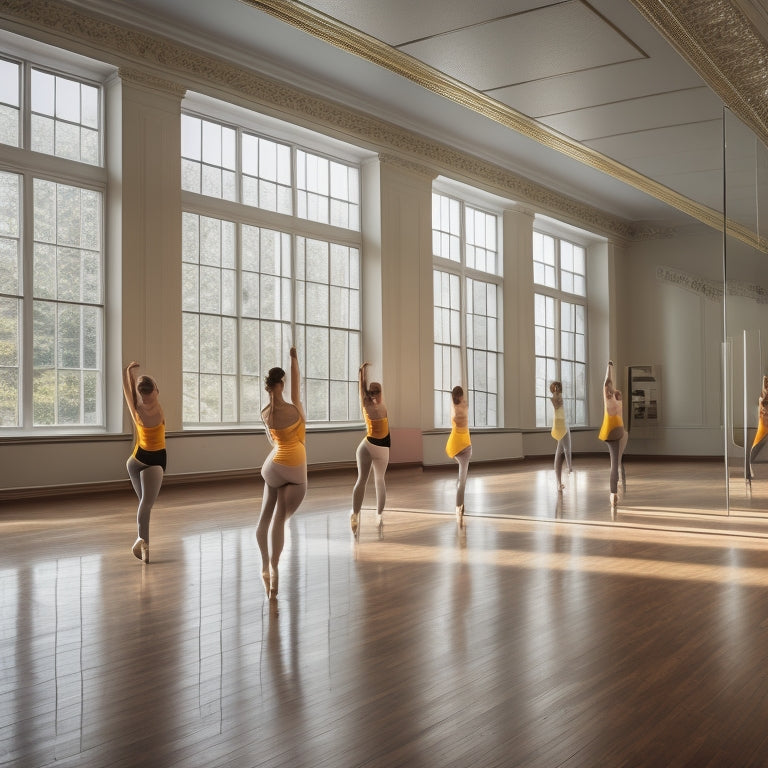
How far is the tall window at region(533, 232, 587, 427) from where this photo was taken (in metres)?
9.99

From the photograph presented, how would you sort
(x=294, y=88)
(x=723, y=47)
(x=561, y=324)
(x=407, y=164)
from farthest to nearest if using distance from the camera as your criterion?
(x=407, y=164) → (x=294, y=88) → (x=561, y=324) → (x=723, y=47)

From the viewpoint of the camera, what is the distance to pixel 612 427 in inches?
376

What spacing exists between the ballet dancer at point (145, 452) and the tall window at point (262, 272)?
6654 mm

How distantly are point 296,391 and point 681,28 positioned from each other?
629 centimetres

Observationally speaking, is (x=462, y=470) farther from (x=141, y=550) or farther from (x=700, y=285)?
(x=141, y=550)

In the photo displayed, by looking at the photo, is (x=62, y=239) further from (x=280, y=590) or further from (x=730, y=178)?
(x=730, y=178)

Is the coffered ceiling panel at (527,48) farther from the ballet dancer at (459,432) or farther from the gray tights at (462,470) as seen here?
the gray tights at (462,470)

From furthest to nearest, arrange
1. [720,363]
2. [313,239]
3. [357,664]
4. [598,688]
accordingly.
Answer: [313,239] < [720,363] < [357,664] < [598,688]

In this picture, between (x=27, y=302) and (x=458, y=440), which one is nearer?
(x=458, y=440)

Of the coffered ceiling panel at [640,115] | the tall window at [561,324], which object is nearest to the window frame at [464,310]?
the tall window at [561,324]

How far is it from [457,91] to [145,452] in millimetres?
8100

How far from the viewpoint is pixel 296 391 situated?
586 centimetres

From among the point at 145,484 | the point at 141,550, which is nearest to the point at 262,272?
the point at 145,484

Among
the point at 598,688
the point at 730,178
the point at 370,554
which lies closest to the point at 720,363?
the point at 730,178
